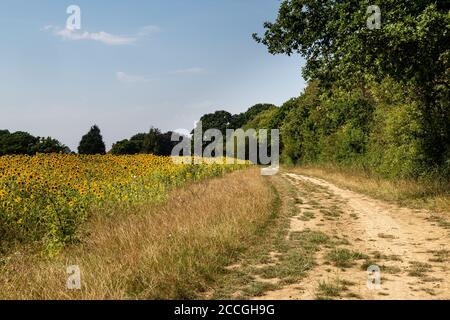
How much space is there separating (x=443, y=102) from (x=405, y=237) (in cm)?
898

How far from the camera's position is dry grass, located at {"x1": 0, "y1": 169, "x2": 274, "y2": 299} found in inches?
219

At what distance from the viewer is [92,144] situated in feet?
156

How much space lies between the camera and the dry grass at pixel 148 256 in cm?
556

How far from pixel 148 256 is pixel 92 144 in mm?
43617

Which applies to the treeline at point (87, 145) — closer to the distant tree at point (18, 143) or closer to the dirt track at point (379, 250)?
the distant tree at point (18, 143)

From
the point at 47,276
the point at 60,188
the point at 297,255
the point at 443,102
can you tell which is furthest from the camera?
Result: the point at 443,102

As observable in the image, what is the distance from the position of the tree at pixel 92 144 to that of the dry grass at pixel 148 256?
37.9 m

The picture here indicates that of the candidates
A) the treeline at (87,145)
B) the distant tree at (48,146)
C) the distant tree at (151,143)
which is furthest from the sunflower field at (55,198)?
the distant tree at (151,143)

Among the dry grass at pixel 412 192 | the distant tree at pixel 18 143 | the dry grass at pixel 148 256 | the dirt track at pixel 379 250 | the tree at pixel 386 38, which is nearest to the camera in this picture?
the dry grass at pixel 148 256
